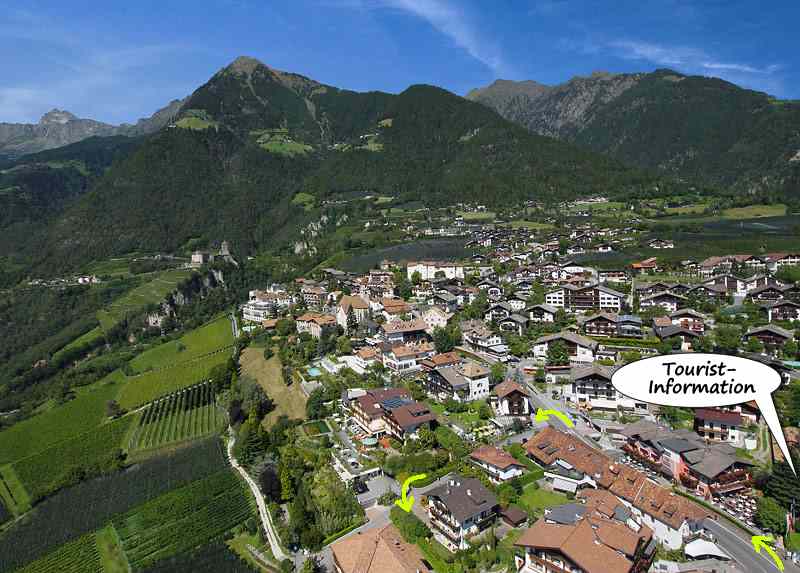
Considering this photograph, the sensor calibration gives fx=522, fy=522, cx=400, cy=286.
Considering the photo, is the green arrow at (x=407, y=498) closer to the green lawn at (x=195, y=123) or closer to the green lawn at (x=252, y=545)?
the green lawn at (x=252, y=545)

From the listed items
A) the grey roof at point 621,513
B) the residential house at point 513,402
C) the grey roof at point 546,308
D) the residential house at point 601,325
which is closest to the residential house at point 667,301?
the residential house at point 601,325

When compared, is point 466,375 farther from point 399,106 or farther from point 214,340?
point 399,106

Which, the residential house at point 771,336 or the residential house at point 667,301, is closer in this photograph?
the residential house at point 771,336

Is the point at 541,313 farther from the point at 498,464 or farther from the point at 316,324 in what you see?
the point at 498,464

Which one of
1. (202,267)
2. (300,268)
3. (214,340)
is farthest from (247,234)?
(214,340)

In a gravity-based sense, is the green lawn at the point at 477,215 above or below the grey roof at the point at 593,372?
above

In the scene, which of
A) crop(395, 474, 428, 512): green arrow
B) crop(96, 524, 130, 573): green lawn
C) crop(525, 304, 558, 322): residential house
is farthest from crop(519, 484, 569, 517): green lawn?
crop(525, 304, 558, 322): residential house

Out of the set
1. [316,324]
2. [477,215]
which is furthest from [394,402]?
[477,215]
